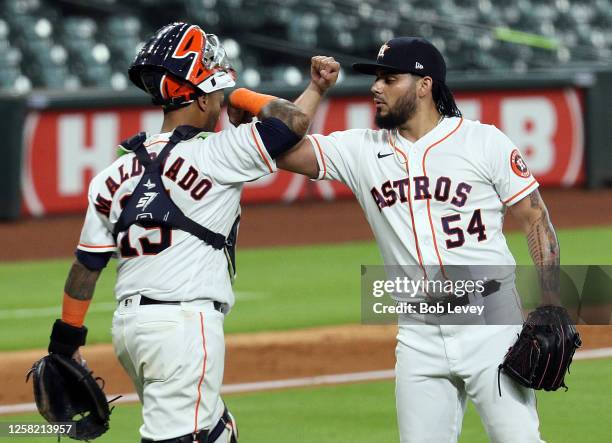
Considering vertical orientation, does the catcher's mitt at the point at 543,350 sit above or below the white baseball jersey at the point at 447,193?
below

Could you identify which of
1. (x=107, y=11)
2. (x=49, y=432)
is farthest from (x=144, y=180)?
(x=107, y=11)

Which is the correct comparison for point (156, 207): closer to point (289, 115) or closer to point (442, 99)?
point (289, 115)

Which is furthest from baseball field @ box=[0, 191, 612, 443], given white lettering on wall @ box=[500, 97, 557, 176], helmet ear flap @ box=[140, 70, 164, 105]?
helmet ear flap @ box=[140, 70, 164, 105]

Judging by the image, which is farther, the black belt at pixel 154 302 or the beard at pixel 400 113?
the beard at pixel 400 113

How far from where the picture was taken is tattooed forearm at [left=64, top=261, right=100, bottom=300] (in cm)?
477

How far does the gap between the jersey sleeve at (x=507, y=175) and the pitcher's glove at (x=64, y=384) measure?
5.40ft

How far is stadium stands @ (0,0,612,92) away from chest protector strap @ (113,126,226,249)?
12513 millimetres

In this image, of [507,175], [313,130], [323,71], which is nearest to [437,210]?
[507,175]

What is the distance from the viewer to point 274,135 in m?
4.66

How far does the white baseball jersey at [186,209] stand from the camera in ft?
15.0

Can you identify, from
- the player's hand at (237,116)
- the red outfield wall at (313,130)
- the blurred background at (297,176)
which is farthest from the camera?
the red outfield wall at (313,130)

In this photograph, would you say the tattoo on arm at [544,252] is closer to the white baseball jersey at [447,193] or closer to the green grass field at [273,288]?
the white baseball jersey at [447,193]

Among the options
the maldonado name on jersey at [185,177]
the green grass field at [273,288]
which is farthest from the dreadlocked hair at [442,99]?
the green grass field at [273,288]

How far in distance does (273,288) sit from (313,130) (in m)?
4.78
